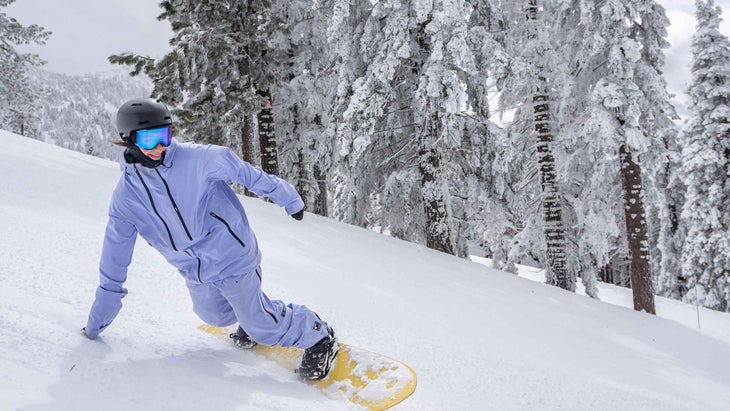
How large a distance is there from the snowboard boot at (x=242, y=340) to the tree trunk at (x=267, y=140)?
10579mm

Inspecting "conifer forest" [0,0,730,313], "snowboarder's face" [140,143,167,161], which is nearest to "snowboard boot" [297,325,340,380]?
"snowboarder's face" [140,143,167,161]

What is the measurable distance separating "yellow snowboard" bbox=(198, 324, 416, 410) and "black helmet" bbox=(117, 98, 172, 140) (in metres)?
1.73

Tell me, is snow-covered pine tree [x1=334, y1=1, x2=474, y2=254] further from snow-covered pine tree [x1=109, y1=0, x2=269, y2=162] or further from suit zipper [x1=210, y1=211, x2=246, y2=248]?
suit zipper [x1=210, y1=211, x2=246, y2=248]

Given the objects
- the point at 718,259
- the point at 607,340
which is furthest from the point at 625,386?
the point at 718,259

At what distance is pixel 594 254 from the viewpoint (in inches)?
535

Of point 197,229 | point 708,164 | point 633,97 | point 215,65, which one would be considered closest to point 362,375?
point 197,229

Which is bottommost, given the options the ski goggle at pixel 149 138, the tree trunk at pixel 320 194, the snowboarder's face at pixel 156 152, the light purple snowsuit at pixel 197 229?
the tree trunk at pixel 320 194

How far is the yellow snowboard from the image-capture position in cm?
318

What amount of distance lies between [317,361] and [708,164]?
23.6 meters

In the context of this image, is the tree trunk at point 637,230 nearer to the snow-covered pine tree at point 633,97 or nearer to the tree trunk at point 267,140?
the snow-covered pine tree at point 633,97

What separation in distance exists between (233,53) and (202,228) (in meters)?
11.6

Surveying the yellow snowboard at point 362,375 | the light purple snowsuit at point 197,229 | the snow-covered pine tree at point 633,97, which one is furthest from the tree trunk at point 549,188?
the light purple snowsuit at point 197,229

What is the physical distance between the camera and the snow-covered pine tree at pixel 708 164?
2002 centimetres

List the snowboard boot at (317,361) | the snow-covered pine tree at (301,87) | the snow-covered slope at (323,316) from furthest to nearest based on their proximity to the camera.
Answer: the snow-covered pine tree at (301,87) → the snowboard boot at (317,361) → the snow-covered slope at (323,316)
